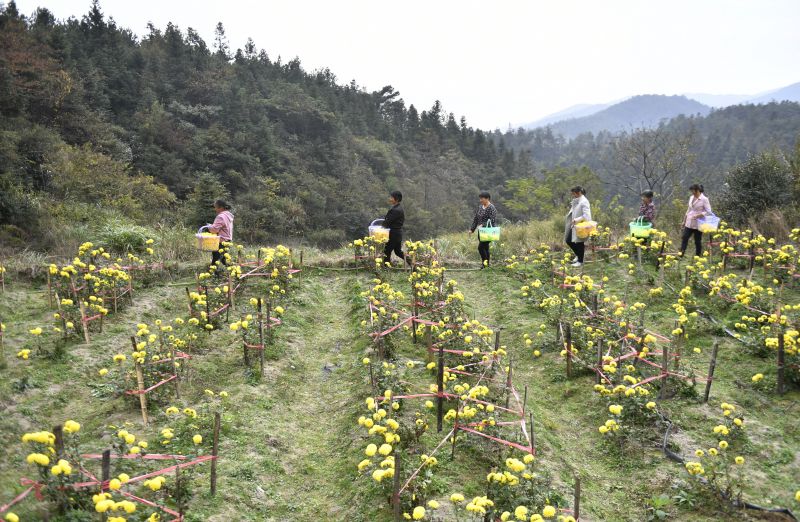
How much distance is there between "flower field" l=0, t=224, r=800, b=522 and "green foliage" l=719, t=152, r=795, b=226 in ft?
17.9

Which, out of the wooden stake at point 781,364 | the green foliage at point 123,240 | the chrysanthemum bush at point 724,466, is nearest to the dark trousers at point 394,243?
the green foliage at point 123,240

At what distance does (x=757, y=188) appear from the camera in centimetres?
1246

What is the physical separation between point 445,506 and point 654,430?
7.31 ft

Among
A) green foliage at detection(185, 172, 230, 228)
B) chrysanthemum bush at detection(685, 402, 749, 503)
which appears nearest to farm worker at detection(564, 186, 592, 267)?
chrysanthemum bush at detection(685, 402, 749, 503)

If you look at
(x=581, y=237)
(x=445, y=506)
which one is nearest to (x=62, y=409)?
(x=445, y=506)

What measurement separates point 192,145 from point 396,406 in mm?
34599

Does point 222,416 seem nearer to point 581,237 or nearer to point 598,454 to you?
point 598,454

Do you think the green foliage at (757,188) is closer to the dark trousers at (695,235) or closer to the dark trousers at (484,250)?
the dark trousers at (695,235)

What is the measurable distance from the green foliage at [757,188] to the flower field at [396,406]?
17.9 ft

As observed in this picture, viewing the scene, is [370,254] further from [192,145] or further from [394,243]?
[192,145]

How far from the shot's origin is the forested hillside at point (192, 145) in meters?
19.8

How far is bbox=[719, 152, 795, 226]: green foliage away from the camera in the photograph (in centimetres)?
1221

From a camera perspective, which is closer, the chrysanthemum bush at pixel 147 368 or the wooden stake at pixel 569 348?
the chrysanthemum bush at pixel 147 368

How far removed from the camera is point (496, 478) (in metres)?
3.24
